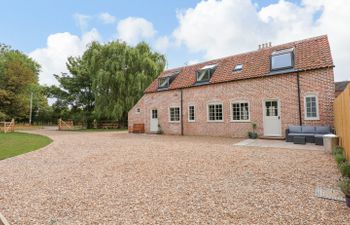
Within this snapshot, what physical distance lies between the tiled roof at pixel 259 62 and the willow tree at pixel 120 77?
733 centimetres

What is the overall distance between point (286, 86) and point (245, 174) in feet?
29.1

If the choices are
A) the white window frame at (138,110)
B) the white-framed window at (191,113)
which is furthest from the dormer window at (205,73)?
the white window frame at (138,110)

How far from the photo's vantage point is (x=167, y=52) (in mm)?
27938

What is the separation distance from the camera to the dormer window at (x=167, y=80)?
62.7 ft

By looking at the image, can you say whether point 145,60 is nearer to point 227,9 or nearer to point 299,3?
point 227,9

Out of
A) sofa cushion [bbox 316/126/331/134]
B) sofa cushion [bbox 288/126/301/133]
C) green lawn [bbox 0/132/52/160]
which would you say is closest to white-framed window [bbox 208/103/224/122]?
sofa cushion [bbox 288/126/301/133]

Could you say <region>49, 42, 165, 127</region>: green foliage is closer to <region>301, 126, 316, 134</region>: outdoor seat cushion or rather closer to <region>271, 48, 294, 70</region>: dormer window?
<region>271, 48, 294, 70</region>: dormer window

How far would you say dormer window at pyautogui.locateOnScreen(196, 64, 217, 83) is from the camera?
654 inches

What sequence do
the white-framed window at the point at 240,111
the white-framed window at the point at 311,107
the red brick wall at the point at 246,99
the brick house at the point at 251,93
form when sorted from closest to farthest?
1. the red brick wall at the point at 246,99
2. the white-framed window at the point at 311,107
3. the brick house at the point at 251,93
4. the white-framed window at the point at 240,111

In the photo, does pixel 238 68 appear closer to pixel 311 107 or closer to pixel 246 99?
pixel 246 99

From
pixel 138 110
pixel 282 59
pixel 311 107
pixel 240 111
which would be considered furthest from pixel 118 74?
pixel 311 107

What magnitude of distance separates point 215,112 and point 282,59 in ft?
17.2

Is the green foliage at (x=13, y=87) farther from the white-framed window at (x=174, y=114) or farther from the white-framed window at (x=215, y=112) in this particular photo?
the white-framed window at (x=215, y=112)

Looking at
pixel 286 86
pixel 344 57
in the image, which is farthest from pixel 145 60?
pixel 344 57
